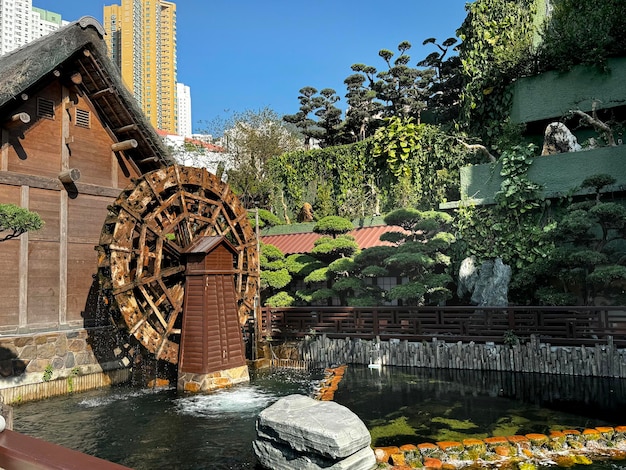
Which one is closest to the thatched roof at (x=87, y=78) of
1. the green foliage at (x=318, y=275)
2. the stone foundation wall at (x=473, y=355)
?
the green foliage at (x=318, y=275)

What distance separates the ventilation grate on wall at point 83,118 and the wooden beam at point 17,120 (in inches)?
57.7

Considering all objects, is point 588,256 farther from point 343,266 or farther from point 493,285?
point 343,266

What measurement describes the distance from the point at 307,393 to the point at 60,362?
4.98m

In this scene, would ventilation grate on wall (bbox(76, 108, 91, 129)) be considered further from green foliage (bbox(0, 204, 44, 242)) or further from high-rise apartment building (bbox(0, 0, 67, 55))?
high-rise apartment building (bbox(0, 0, 67, 55))

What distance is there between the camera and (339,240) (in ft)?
46.9

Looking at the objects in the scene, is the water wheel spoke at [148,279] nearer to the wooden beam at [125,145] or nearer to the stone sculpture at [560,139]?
the wooden beam at [125,145]

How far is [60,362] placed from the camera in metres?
10.2

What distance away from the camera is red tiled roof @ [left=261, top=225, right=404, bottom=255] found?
16.2 m

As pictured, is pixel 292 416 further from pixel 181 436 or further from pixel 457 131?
pixel 457 131

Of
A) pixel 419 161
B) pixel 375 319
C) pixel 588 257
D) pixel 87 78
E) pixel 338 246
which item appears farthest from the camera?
pixel 419 161

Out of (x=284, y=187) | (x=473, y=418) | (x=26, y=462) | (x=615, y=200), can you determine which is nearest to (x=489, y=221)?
(x=615, y=200)

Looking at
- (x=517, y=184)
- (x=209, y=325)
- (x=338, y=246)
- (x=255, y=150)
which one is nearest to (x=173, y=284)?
(x=209, y=325)

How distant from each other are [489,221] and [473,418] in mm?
8227

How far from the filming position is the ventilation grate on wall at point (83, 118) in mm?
11277
